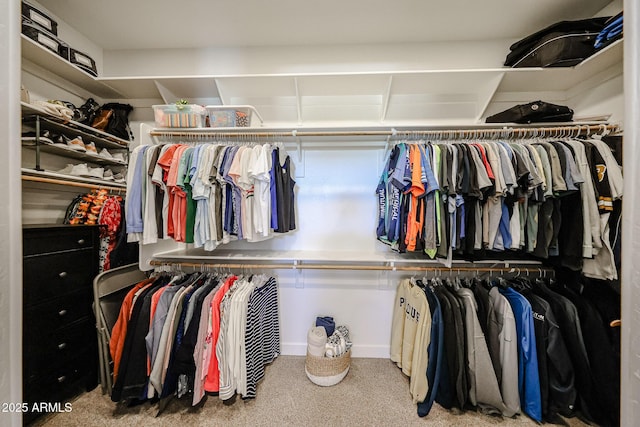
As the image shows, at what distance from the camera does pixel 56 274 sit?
128 cm

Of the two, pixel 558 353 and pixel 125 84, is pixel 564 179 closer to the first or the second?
pixel 558 353

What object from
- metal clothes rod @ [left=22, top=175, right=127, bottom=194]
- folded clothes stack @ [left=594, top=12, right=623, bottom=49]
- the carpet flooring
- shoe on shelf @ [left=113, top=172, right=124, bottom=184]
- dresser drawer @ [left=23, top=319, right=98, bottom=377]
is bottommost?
the carpet flooring

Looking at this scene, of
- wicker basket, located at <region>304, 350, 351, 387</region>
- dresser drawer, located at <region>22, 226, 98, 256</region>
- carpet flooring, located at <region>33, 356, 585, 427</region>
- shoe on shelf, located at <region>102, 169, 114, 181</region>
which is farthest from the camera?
shoe on shelf, located at <region>102, 169, 114, 181</region>

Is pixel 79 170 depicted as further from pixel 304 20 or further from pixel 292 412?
pixel 292 412

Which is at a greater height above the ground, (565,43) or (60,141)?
(565,43)

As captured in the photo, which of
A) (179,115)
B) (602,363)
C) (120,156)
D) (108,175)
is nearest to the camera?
(602,363)

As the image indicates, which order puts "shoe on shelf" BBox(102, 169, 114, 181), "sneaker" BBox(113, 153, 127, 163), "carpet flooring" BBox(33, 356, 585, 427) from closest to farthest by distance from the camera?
"carpet flooring" BBox(33, 356, 585, 427) → "shoe on shelf" BBox(102, 169, 114, 181) → "sneaker" BBox(113, 153, 127, 163)

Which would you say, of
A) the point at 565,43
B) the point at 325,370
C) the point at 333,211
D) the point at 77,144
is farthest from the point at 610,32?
the point at 77,144

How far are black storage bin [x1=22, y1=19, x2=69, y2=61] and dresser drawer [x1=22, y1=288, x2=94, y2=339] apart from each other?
1.54 meters

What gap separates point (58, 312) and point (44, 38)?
5.45ft

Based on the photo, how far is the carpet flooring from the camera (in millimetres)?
1276

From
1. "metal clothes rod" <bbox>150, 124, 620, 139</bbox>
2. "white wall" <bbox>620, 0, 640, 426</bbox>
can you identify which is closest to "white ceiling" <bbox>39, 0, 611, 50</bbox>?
"metal clothes rod" <bbox>150, 124, 620, 139</bbox>

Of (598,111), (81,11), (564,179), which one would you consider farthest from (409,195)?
(81,11)

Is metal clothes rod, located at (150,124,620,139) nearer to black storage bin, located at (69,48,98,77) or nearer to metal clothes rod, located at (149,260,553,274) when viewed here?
black storage bin, located at (69,48,98,77)
